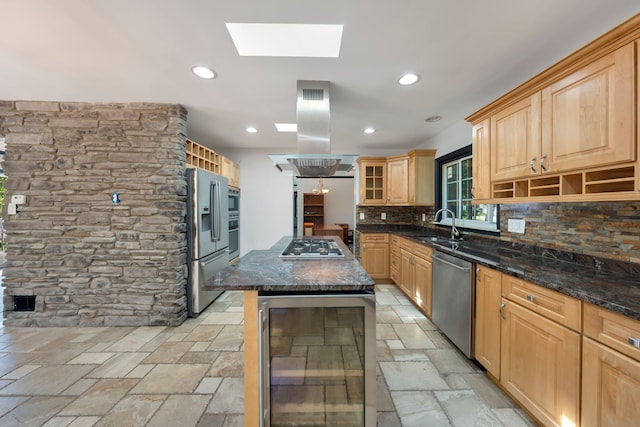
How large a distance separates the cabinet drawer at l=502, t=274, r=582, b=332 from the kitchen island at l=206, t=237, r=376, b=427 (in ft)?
3.07

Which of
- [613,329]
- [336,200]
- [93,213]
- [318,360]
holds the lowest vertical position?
[318,360]

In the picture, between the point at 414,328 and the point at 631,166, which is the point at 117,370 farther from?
the point at 631,166

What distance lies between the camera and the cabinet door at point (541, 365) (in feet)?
3.88

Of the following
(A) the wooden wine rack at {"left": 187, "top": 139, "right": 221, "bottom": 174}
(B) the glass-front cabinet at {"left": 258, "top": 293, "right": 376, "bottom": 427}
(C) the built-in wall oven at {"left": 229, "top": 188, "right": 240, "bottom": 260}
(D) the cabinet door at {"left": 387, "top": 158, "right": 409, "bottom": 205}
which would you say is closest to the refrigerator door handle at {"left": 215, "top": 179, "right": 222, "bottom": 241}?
(A) the wooden wine rack at {"left": 187, "top": 139, "right": 221, "bottom": 174}

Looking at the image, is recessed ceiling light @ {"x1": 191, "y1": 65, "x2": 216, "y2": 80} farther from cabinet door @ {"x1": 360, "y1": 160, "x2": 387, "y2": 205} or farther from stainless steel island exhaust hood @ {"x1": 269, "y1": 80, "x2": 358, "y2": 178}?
cabinet door @ {"x1": 360, "y1": 160, "x2": 387, "y2": 205}

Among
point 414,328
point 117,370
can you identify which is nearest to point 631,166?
point 414,328

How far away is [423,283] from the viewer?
2.83 m

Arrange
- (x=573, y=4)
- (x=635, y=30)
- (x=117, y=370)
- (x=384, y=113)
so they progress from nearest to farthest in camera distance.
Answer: (x=635, y=30), (x=573, y=4), (x=117, y=370), (x=384, y=113)

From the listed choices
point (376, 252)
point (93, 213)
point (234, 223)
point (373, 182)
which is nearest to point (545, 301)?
point (376, 252)

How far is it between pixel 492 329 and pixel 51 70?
4.00m

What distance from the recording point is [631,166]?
1.22 metres

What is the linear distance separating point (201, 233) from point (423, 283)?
2.66m

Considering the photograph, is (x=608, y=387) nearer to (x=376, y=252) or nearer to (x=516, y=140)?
(x=516, y=140)

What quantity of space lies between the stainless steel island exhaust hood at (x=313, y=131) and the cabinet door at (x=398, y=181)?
7.52ft
